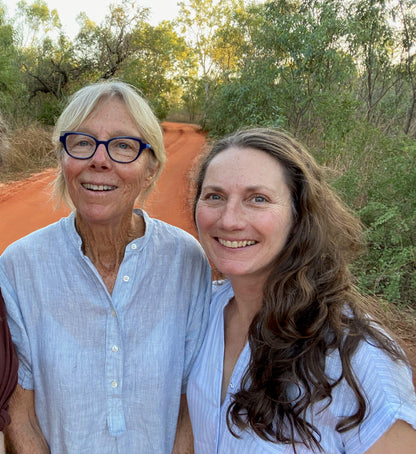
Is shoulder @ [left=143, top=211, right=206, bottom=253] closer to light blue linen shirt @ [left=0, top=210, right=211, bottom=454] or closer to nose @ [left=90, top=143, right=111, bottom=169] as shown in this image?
light blue linen shirt @ [left=0, top=210, right=211, bottom=454]

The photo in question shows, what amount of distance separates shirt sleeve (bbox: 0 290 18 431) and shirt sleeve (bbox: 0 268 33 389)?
0.07m

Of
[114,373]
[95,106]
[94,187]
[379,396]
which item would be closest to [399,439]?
[379,396]

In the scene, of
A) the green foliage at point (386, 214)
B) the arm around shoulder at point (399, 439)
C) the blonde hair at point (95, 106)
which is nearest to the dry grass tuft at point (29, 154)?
the green foliage at point (386, 214)

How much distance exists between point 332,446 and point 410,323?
9.61 feet

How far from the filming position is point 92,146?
1663 millimetres

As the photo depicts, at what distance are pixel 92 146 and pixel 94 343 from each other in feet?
2.71

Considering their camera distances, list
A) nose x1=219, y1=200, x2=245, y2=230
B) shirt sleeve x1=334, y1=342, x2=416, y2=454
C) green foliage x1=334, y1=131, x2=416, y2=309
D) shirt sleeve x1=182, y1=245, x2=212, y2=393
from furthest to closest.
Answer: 1. green foliage x1=334, y1=131, x2=416, y2=309
2. shirt sleeve x1=182, y1=245, x2=212, y2=393
3. nose x1=219, y1=200, x2=245, y2=230
4. shirt sleeve x1=334, y1=342, x2=416, y2=454

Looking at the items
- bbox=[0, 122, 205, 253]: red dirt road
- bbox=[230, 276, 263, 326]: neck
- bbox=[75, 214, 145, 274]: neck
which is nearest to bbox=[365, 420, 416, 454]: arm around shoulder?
bbox=[230, 276, 263, 326]: neck

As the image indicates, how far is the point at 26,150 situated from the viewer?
1065 centimetres

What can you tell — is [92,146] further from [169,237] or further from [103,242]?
[169,237]

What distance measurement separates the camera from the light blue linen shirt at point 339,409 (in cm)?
109

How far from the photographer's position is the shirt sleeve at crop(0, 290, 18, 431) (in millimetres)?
1383

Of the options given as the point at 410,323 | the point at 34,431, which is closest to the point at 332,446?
the point at 34,431

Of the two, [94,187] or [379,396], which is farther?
[94,187]
